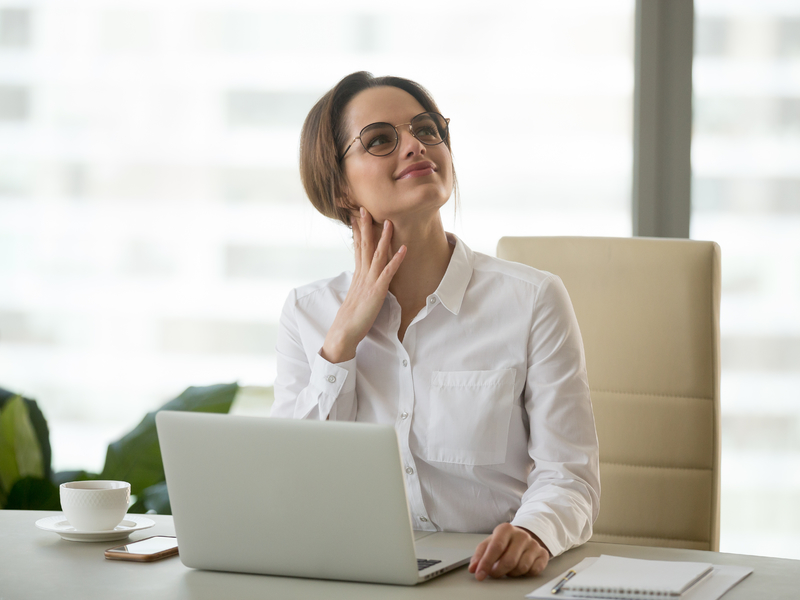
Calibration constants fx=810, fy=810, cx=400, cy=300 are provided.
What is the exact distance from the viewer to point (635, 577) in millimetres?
928

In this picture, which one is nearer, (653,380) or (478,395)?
(478,395)

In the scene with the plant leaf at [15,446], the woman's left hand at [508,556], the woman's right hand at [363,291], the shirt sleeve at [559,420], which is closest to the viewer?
the woman's left hand at [508,556]

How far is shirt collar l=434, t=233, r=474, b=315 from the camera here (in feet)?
4.94

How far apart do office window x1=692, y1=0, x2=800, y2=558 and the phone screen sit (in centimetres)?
185

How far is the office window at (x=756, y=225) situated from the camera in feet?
7.99

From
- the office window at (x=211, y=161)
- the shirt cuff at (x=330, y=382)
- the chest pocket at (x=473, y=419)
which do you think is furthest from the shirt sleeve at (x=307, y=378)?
the office window at (x=211, y=161)

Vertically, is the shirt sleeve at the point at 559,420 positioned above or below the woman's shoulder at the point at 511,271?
below

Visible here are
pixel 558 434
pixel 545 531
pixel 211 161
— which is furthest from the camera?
pixel 211 161

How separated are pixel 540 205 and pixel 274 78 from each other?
962 millimetres

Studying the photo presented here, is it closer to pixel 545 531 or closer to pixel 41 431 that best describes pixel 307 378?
pixel 545 531

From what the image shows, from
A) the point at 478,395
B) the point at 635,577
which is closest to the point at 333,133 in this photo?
the point at 478,395

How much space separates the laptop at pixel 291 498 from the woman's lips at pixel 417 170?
28.6 inches

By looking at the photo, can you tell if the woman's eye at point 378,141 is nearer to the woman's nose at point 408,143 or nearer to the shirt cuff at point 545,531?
the woman's nose at point 408,143

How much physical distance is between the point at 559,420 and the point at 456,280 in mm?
338
